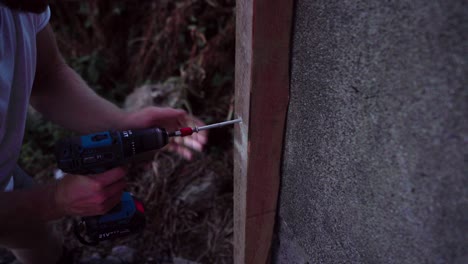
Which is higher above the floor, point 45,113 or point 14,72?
point 14,72

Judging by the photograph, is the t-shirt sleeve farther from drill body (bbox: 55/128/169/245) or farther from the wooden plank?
the wooden plank

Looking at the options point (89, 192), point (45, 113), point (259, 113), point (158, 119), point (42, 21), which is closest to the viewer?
point (259, 113)

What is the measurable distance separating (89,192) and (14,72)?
1.87ft

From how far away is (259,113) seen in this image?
103 cm

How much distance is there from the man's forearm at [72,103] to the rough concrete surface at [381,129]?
812mm

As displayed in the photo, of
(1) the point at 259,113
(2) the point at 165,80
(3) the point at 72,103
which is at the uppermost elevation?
(1) the point at 259,113

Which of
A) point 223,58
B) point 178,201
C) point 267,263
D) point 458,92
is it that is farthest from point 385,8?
point 223,58

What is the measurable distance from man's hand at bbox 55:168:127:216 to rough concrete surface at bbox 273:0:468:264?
0.56m

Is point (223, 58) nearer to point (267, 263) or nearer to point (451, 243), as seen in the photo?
point (267, 263)

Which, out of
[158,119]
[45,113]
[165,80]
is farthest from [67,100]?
[165,80]

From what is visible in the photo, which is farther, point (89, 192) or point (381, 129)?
point (89, 192)

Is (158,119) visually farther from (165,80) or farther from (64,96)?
(165,80)

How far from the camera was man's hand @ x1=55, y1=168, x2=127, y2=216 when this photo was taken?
1145 mm

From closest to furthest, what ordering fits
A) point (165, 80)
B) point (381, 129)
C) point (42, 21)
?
1. point (381, 129)
2. point (42, 21)
3. point (165, 80)
